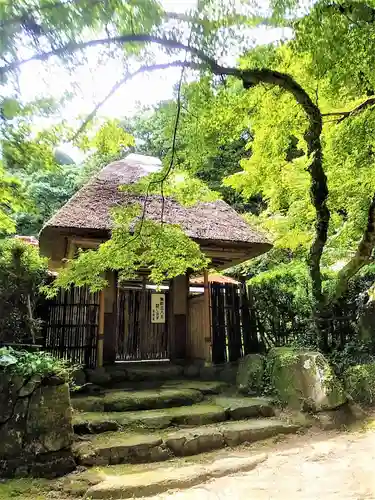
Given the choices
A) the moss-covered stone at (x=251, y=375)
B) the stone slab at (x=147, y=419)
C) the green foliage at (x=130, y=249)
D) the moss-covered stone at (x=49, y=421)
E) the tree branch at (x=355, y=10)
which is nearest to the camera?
the tree branch at (x=355, y=10)

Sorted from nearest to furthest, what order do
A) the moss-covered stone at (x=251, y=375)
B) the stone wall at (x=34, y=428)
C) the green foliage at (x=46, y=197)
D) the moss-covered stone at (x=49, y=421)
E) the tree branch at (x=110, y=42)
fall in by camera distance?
the tree branch at (x=110, y=42)
the stone wall at (x=34, y=428)
the moss-covered stone at (x=49, y=421)
the moss-covered stone at (x=251, y=375)
the green foliage at (x=46, y=197)

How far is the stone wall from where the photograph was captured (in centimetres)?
374

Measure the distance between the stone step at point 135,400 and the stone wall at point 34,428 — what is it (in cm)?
134

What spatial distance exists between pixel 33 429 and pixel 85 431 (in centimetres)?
87

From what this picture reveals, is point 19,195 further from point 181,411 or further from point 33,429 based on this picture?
point 181,411

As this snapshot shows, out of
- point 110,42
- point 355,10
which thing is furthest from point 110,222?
point 355,10

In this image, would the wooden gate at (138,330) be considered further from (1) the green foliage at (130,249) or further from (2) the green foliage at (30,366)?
(2) the green foliage at (30,366)

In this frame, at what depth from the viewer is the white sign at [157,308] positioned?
28.1ft

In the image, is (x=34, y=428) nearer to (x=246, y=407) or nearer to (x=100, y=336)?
(x=246, y=407)

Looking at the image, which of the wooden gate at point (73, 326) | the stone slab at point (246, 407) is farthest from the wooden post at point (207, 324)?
the wooden gate at point (73, 326)

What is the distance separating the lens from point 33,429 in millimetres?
3863

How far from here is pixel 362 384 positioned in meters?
5.59

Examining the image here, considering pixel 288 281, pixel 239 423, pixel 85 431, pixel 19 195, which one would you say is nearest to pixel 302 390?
pixel 239 423

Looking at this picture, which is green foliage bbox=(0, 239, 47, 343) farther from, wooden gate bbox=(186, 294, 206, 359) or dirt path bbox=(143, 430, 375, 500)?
dirt path bbox=(143, 430, 375, 500)
